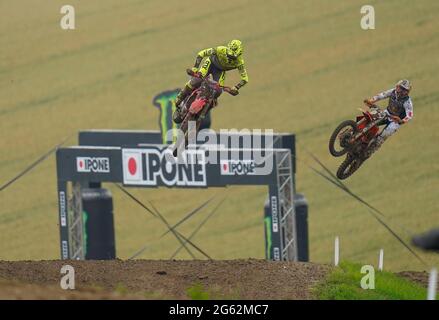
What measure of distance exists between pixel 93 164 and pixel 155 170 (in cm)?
148

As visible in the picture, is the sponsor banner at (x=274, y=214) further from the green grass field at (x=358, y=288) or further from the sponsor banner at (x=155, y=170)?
the green grass field at (x=358, y=288)

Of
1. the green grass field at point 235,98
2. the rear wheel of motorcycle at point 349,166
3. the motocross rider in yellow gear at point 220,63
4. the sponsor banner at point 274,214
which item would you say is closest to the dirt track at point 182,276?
the rear wheel of motorcycle at point 349,166

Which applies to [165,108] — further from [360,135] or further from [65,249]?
[360,135]

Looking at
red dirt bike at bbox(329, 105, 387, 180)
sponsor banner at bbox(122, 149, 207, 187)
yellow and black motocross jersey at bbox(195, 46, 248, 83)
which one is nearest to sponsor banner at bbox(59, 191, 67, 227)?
sponsor banner at bbox(122, 149, 207, 187)

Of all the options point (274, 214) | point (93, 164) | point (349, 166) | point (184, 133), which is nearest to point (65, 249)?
point (93, 164)

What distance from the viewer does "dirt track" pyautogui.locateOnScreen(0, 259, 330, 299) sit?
72.6 feet

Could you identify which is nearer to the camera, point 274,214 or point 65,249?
point 274,214

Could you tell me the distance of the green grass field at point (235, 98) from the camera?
4241 centimetres

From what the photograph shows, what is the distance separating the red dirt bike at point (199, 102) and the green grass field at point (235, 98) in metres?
15.8

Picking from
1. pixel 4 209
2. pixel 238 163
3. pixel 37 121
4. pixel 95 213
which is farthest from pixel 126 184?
pixel 37 121

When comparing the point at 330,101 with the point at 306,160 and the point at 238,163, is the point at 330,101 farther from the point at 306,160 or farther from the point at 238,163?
the point at 238,163

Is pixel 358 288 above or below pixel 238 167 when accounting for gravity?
below

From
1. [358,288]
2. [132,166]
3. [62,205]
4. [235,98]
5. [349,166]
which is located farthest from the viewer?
[235,98]

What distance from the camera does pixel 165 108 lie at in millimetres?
30641
